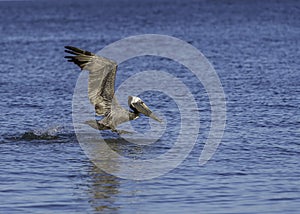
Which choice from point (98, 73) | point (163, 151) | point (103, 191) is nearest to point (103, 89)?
point (98, 73)

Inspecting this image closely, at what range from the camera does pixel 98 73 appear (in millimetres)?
12797

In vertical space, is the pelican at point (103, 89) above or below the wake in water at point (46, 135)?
above

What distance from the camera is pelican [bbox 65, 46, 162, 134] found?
499 inches

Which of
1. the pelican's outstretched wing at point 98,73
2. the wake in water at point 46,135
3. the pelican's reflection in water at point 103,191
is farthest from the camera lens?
the wake in water at point 46,135

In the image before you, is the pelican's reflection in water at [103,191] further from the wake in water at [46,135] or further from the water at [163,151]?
the wake in water at [46,135]

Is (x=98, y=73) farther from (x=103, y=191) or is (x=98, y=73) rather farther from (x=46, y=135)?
(x=46, y=135)

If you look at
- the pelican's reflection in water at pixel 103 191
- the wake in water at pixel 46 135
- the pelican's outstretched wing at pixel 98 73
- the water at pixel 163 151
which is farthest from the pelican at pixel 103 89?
the wake in water at pixel 46 135

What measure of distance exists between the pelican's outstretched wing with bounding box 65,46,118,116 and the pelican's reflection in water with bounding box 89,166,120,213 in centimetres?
119

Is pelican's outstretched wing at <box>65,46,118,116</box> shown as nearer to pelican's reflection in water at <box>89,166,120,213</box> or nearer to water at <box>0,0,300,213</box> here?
water at <box>0,0,300,213</box>

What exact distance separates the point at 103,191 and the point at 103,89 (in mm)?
2303

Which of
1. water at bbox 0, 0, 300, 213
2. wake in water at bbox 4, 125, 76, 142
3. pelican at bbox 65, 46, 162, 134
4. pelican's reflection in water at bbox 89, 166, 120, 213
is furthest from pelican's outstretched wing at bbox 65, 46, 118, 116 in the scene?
wake in water at bbox 4, 125, 76, 142

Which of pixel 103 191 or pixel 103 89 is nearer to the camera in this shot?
pixel 103 191

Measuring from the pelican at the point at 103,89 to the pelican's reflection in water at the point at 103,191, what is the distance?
113 cm

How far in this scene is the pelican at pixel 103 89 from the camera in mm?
12664
